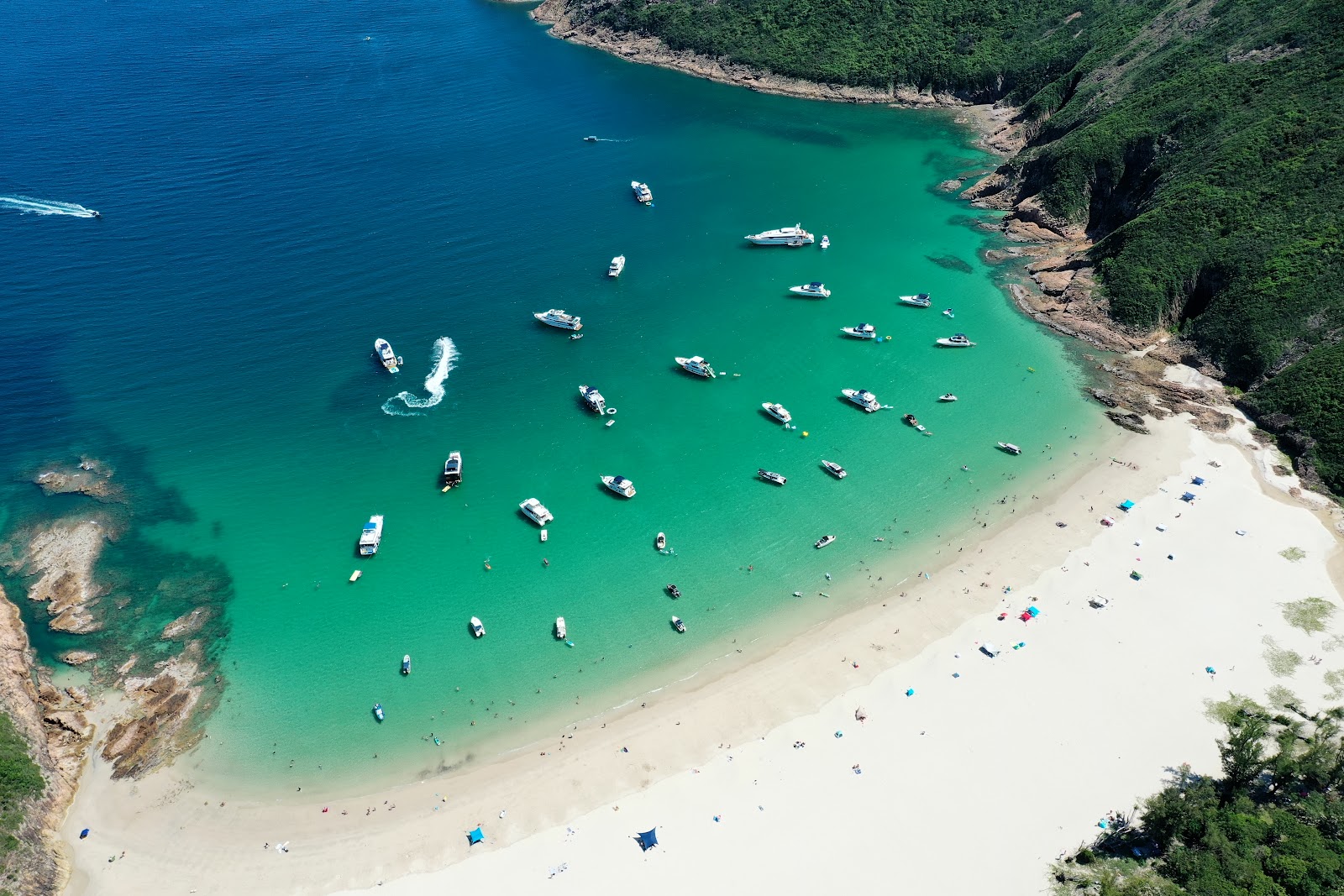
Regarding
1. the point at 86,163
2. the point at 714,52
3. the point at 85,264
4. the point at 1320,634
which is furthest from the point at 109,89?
the point at 1320,634

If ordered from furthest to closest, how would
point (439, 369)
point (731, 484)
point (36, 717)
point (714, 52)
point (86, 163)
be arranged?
1. point (714, 52)
2. point (86, 163)
3. point (439, 369)
4. point (731, 484)
5. point (36, 717)

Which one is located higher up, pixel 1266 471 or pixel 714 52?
pixel 714 52

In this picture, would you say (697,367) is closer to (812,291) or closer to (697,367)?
(697,367)

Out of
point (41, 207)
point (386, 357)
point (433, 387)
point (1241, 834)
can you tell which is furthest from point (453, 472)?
point (41, 207)

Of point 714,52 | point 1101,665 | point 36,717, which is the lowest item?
point 36,717

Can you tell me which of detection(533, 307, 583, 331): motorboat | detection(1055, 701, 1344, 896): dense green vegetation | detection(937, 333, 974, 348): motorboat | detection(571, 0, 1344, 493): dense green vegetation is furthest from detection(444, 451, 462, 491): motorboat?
detection(571, 0, 1344, 493): dense green vegetation

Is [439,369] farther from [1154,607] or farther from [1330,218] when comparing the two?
[1330,218]
